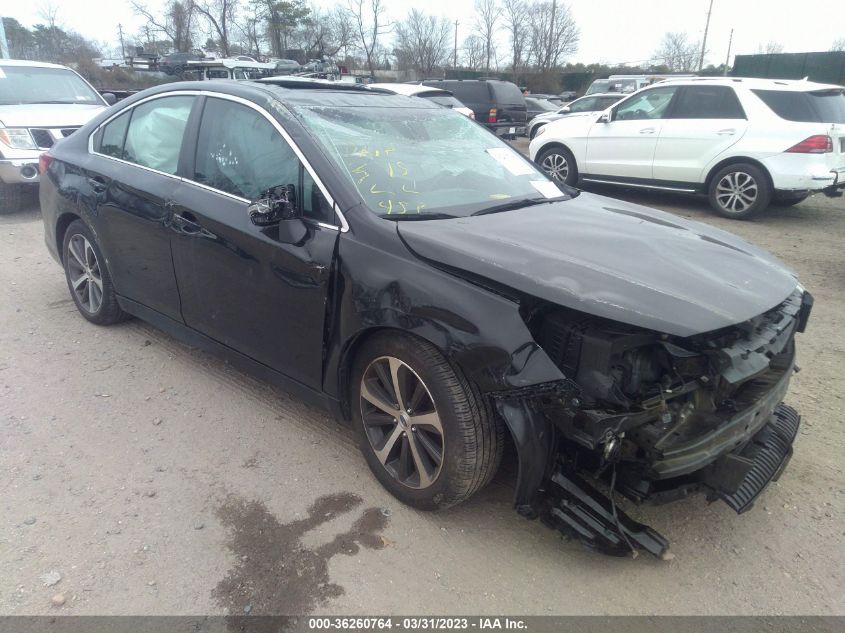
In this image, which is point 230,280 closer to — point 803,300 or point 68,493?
point 68,493

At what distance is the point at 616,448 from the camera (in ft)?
7.48

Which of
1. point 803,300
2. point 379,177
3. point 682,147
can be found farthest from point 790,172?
point 379,177

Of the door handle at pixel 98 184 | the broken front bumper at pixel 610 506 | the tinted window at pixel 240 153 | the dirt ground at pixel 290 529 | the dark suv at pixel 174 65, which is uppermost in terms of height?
the dark suv at pixel 174 65

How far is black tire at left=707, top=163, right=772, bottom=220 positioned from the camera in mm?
8289

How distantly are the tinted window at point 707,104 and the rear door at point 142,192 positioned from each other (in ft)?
24.9

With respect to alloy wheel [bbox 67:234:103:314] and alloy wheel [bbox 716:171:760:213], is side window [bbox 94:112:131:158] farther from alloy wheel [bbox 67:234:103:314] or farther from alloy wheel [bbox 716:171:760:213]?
alloy wheel [bbox 716:171:760:213]

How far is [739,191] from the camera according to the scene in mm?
8492

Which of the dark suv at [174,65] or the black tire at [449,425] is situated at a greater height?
the dark suv at [174,65]

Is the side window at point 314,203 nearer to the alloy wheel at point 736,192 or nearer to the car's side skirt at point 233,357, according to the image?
the car's side skirt at point 233,357

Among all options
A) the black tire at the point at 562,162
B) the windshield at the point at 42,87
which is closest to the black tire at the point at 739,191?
the black tire at the point at 562,162

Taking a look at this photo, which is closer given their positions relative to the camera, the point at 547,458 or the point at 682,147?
the point at 547,458

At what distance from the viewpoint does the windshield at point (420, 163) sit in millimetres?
2941

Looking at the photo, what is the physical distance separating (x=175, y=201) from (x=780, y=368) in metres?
3.18

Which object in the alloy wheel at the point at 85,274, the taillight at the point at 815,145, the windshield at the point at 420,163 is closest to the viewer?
the windshield at the point at 420,163
